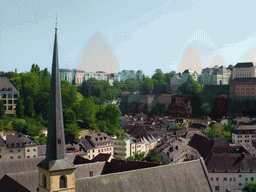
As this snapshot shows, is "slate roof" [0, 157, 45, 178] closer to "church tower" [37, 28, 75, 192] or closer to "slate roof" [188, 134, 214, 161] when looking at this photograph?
"church tower" [37, 28, 75, 192]

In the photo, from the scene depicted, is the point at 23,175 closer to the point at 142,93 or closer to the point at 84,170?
the point at 84,170

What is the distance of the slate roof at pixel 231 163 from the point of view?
4650 cm

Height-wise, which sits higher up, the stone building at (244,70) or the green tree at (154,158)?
the stone building at (244,70)

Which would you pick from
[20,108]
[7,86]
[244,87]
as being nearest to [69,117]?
[20,108]

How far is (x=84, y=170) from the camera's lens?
105 ft

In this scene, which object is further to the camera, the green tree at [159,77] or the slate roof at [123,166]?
the green tree at [159,77]

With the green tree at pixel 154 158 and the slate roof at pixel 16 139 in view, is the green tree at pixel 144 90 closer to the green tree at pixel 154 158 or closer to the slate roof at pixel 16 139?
the green tree at pixel 154 158

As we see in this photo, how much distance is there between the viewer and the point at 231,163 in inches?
1865

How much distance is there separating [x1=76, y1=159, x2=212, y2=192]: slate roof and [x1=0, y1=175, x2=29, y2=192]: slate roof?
7584mm

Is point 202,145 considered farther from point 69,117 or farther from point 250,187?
point 69,117

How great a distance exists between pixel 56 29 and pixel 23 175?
14.5 metres

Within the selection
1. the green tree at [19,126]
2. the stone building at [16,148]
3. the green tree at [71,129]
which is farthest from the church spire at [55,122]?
the green tree at [71,129]

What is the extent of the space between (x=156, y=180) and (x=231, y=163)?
93.3 feet

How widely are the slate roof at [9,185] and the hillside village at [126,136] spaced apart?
0.09 metres
